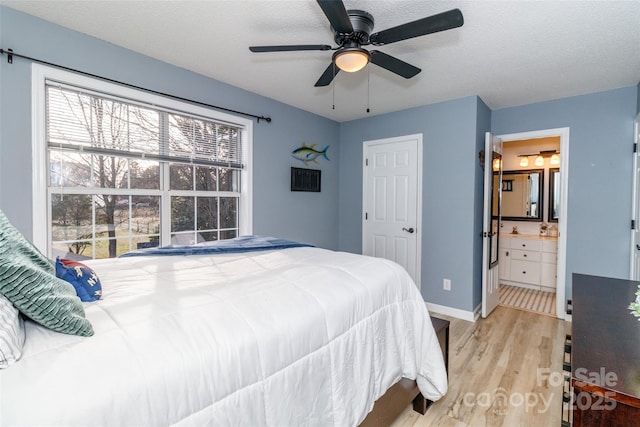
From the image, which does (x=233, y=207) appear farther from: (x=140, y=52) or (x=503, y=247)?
(x=503, y=247)

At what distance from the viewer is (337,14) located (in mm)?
1521

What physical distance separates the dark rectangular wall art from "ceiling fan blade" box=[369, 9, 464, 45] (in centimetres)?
217

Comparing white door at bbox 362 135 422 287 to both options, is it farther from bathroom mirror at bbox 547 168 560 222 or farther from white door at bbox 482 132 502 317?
bathroom mirror at bbox 547 168 560 222

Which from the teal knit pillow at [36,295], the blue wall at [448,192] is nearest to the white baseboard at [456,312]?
the blue wall at [448,192]

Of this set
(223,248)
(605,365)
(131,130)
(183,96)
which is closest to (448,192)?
(223,248)

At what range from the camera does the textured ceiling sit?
1878 millimetres

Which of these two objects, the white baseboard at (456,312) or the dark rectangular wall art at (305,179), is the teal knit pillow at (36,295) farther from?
the white baseboard at (456,312)

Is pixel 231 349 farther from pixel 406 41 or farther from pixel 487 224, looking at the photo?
pixel 487 224

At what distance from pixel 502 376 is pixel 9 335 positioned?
2.76 meters

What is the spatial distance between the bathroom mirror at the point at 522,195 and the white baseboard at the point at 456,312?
213 cm

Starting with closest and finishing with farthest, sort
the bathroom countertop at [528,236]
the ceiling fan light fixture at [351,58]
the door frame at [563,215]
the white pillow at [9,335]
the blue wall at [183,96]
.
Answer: the white pillow at [9,335], the ceiling fan light fixture at [351,58], the blue wall at [183,96], the door frame at [563,215], the bathroom countertop at [528,236]

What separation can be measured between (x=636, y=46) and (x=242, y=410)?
337 cm

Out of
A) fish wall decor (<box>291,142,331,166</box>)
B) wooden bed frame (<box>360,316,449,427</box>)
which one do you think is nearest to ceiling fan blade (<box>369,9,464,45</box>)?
wooden bed frame (<box>360,316,449,427</box>)

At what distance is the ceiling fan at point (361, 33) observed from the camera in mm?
1531
